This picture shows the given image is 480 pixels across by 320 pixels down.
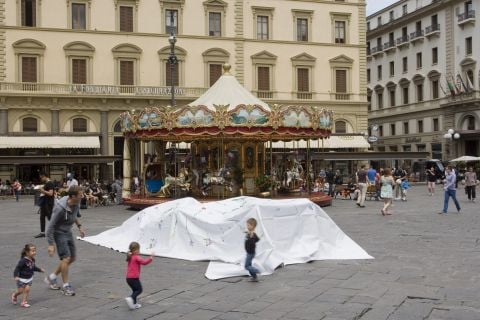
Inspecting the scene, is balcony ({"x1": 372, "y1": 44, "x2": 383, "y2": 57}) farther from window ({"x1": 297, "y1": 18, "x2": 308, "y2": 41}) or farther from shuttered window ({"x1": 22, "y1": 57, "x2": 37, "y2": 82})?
shuttered window ({"x1": 22, "y1": 57, "x2": 37, "y2": 82})

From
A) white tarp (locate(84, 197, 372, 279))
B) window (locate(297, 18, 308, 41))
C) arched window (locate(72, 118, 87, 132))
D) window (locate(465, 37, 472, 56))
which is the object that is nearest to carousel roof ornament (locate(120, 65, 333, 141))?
white tarp (locate(84, 197, 372, 279))

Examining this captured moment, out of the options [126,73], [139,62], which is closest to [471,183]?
[139,62]

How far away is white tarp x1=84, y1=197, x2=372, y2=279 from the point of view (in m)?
10.7

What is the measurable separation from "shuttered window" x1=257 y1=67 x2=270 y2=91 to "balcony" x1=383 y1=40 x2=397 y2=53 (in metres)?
19.3

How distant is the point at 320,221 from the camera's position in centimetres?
1154

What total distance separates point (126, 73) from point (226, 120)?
19.5m

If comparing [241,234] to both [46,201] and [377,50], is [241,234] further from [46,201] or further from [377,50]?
[377,50]

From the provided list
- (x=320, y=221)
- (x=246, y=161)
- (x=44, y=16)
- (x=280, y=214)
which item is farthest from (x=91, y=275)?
(x=44, y=16)

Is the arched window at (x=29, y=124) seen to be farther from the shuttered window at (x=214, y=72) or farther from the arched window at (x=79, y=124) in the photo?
the shuttered window at (x=214, y=72)

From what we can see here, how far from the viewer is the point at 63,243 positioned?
28.1 feet

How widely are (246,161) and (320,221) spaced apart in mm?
12809

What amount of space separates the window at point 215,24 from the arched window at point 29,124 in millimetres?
12722

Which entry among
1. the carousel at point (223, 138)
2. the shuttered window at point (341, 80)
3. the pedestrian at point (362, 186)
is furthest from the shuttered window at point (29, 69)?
the pedestrian at point (362, 186)

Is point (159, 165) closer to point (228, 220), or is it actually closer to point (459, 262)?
point (228, 220)
